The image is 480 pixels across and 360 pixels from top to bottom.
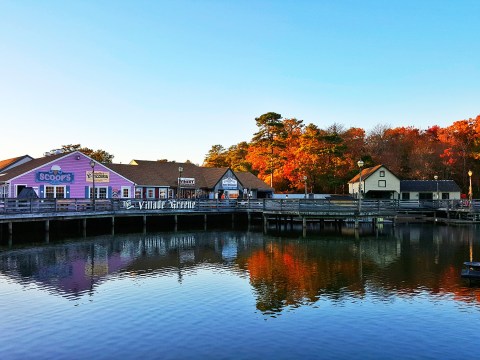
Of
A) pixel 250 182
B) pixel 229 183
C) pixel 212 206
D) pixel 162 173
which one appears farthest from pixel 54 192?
pixel 250 182

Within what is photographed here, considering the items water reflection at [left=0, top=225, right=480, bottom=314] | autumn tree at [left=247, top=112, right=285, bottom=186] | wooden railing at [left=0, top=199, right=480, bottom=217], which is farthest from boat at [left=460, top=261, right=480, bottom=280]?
autumn tree at [left=247, top=112, right=285, bottom=186]

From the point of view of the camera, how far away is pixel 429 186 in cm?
6544

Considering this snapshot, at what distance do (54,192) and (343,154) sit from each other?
4550 centimetres

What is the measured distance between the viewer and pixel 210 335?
11883mm

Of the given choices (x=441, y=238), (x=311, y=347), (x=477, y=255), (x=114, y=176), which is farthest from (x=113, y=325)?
(x=114, y=176)

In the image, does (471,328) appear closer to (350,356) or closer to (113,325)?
(350,356)

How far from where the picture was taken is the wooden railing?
3400 centimetres

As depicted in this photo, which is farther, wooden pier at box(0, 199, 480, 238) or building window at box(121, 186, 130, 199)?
building window at box(121, 186, 130, 199)

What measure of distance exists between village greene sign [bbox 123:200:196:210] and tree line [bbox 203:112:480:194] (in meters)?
28.8

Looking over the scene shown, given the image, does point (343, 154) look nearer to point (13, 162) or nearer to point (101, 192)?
point (101, 192)

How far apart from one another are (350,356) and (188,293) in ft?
24.4

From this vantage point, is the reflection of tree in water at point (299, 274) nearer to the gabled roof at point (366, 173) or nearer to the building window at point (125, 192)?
the building window at point (125, 192)

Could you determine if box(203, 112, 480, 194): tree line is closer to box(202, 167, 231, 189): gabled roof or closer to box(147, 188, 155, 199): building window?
box(202, 167, 231, 189): gabled roof

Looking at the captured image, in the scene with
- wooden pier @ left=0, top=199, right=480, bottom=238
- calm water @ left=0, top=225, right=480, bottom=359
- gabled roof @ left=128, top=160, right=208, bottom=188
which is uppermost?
gabled roof @ left=128, top=160, right=208, bottom=188
